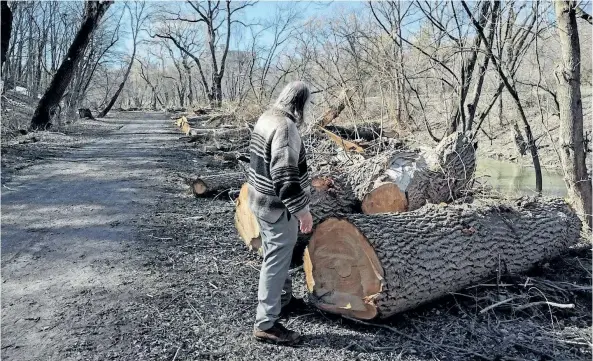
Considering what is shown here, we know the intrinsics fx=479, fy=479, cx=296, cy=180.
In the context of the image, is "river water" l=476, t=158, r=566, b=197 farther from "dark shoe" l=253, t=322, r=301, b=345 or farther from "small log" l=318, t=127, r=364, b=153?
"dark shoe" l=253, t=322, r=301, b=345

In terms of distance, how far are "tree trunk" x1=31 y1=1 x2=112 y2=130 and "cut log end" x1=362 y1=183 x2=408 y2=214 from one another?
11.4 metres

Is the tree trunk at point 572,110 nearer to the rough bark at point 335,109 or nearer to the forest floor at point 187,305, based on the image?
the forest floor at point 187,305

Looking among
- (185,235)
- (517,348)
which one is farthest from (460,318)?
(185,235)

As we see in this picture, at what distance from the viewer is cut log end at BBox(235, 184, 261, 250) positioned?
14.9 feet

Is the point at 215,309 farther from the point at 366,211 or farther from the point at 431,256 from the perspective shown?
the point at 366,211

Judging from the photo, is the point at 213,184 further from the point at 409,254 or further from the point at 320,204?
the point at 409,254

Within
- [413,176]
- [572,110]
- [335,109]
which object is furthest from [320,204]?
[335,109]

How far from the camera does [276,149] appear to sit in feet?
9.68

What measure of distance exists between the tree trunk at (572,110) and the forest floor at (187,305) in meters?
0.77

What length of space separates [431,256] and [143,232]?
3019 millimetres

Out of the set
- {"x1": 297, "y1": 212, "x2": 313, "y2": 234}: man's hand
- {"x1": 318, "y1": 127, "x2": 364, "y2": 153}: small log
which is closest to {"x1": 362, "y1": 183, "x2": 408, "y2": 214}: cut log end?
{"x1": 318, "y1": 127, "x2": 364, "y2": 153}: small log

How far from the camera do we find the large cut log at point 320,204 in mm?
4641

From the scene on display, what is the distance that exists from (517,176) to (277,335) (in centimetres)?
1306

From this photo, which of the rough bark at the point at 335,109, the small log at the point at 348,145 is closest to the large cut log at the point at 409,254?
the small log at the point at 348,145
